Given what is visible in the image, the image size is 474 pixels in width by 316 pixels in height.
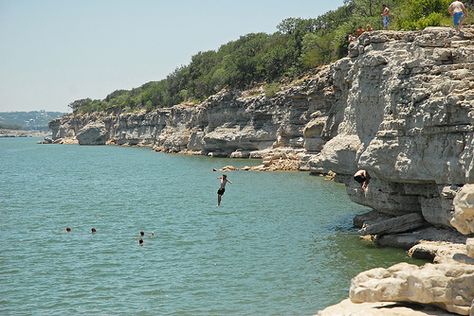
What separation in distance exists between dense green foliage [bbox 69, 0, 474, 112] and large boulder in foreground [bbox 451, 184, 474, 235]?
2121 centimetres

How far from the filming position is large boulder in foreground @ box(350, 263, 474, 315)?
499 inches

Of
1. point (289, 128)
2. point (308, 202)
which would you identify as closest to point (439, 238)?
point (308, 202)

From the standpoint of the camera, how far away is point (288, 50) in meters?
85.9

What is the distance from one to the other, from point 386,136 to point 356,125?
4.12 m

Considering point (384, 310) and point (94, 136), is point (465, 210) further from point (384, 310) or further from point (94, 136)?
point (94, 136)

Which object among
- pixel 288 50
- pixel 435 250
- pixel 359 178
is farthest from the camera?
pixel 288 50

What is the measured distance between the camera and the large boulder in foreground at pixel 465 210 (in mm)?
13344

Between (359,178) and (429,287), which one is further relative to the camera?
(359,178)

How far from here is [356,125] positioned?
85.4ft

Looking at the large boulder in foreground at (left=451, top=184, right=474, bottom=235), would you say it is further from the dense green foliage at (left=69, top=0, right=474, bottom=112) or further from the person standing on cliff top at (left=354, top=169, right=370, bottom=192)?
the dense green foliage at (left=69, top=0, right=474, bottom=112)

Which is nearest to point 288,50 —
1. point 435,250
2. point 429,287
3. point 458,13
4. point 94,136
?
point 458,13

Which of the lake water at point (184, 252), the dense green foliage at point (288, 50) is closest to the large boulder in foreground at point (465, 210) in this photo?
the lake water at point (184, 252)

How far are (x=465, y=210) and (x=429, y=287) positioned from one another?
1.99 metres

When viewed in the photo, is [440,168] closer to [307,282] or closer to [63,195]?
[307,282]
